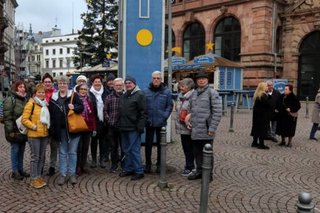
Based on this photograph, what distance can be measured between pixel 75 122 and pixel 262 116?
5720 mm

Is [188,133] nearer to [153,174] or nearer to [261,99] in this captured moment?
[153,174]

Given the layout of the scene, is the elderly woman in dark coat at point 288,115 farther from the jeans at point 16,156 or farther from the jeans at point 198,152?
the jeans at point 16,156

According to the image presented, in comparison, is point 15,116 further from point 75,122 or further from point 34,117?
point 75,122

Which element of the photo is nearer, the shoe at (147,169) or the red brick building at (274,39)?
the shoe at (147,169)

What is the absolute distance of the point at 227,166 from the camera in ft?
27.7

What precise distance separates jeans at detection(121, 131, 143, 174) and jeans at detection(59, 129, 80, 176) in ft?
2.97

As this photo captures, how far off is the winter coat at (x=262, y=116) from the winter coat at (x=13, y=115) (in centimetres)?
622

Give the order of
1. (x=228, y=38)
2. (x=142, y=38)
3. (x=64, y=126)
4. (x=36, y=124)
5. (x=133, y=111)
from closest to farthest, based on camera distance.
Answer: (x=36, y=124)
(x=64, y=126)
(x=133, y=111)
(x=142, y=38)
(x=228, y=38)

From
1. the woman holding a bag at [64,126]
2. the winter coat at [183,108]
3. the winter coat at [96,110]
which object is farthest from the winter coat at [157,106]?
the woman holding a bag at [64,126]

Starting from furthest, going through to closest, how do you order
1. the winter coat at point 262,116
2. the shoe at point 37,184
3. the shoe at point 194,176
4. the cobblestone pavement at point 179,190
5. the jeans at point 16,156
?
the winter coat at point 262,116, the shoe at point 194,176, the jeans at point 16,156, the shoe at point 37,184, the cobblestone pavement at point 179,190

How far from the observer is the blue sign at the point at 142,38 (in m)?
9.95

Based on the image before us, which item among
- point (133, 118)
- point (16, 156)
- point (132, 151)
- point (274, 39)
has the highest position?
point (274, 39)

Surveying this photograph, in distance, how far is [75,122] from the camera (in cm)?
689

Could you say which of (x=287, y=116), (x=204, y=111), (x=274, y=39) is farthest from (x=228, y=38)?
(x=204, y=111)
